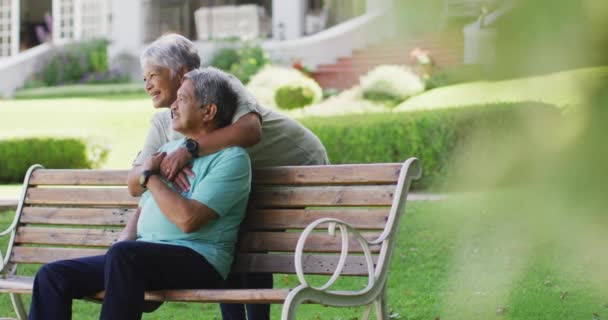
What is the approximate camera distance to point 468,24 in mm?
629

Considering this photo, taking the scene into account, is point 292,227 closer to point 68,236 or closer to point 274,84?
point 68,236

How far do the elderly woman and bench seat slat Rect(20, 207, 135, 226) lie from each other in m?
0.61

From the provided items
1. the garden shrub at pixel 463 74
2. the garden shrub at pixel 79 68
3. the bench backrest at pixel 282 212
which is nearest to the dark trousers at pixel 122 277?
the bench backrest at pixel 282 212

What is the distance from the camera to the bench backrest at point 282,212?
11.2 feet

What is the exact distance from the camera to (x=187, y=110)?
3314 mm

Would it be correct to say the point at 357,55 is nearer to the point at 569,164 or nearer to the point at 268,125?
the point at 569,164

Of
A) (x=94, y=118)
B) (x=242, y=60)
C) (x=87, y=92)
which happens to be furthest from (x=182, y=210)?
(x=87, y=92)

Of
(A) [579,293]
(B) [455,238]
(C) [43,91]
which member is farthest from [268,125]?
(C) [43,91]

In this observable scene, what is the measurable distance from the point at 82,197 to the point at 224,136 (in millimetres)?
1221

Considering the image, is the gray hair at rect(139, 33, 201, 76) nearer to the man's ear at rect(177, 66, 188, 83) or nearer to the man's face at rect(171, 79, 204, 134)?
the man's ear at rect(177, 66, 188, 83)

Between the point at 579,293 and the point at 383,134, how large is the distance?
4149 millimetres

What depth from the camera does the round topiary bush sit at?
12.6 m

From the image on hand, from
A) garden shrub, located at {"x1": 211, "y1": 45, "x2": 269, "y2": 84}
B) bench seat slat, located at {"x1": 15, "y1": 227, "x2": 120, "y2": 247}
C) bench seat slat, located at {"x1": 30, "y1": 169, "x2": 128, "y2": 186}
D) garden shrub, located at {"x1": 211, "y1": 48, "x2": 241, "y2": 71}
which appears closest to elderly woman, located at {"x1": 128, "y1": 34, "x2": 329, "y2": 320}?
bench seat slat, located at {"x1": 30, "y1": 169, "x2": 128, "y2": 186}

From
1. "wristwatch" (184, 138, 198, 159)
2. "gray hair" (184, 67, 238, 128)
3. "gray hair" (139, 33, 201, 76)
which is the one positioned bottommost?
"wristwatch" (184, 138, 198, 159)
